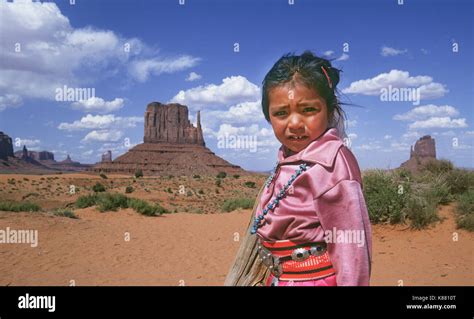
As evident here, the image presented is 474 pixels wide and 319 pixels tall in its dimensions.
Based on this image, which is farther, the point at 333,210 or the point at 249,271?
the point at 249,271

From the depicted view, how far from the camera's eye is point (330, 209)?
1.72 m

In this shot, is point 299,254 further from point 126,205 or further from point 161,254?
point 126,205

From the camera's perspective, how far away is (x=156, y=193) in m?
31.9

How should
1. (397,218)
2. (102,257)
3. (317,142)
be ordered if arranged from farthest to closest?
(397,218), (102,257), (317,142)

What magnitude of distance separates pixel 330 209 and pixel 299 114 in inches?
19.6

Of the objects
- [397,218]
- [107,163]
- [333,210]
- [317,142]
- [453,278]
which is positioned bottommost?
[453,278]

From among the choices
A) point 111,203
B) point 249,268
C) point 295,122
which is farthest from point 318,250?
point 111,203

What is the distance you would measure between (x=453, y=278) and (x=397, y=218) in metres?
3.79

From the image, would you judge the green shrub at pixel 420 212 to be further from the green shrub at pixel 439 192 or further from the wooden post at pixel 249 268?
the wooden post at pixel 249 268

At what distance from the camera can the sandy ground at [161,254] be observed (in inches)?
263

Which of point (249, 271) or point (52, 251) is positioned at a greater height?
point (249, 271)

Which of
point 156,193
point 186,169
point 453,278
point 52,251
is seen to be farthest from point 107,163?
Result: point 453,278

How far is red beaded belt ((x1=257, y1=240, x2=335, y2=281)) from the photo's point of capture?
1826 millimetres
